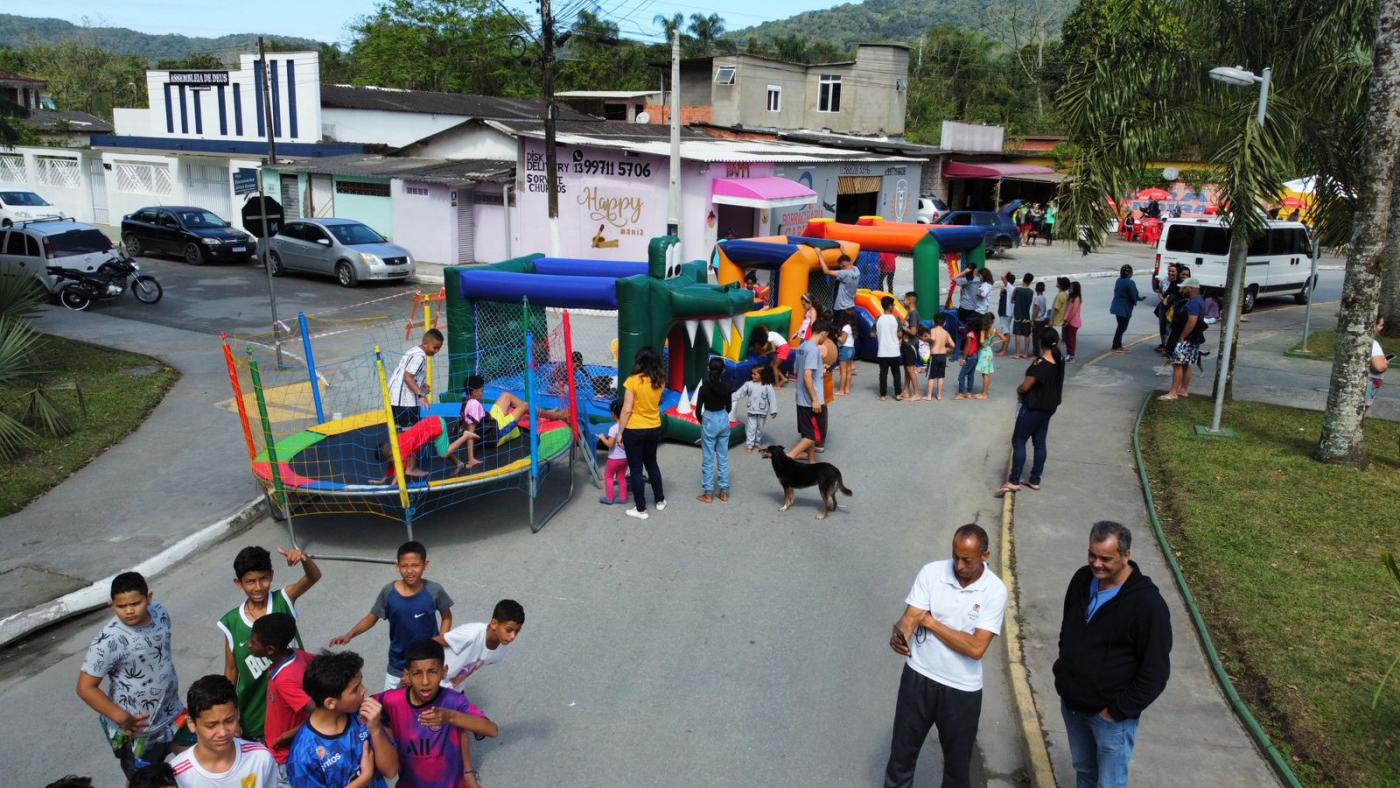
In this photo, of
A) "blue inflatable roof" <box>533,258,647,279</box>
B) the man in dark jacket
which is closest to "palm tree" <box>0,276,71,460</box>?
"blue inflatable roof" <box>533,258,647,279</box>

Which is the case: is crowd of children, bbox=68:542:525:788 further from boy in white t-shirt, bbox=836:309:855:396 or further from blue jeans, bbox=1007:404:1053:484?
boy in white t-shirt, bbox=836:309:855:396

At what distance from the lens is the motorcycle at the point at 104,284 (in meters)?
20.6

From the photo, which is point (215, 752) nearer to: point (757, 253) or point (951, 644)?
point (951, 644)

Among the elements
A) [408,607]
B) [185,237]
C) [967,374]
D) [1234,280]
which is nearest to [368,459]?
[408,607]

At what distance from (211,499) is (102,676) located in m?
5.70

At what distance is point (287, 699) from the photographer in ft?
16.0

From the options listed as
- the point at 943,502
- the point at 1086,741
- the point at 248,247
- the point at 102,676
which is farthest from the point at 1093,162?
the point at 248,247

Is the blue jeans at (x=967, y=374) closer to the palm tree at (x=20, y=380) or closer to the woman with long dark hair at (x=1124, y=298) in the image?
the woman with long dark hair at (x=1124, y=298)

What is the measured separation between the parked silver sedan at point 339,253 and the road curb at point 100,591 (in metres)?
15.5

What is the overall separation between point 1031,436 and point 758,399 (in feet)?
9.88

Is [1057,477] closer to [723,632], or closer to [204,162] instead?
[723,632]

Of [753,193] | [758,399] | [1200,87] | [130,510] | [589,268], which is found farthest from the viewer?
[753,193]

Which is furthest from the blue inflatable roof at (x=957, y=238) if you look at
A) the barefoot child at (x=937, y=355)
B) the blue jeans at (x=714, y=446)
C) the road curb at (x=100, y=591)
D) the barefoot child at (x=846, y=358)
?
the road curb at (x=100, y=591)

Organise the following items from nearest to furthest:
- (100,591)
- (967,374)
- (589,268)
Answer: (100,591), (589,268), (967,374)
